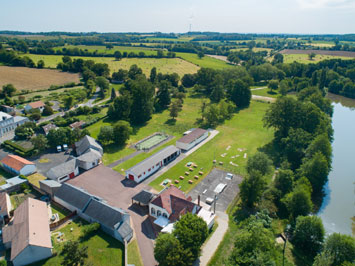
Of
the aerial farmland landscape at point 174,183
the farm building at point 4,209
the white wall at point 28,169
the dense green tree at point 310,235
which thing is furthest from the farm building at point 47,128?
the dense green tree at point 310,235

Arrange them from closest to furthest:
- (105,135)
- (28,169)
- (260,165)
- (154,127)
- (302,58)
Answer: (260,165)
(28,169)
(105,135)
(154,127)
(302,58)

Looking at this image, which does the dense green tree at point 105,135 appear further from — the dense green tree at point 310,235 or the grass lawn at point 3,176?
the dense green tree at point 310,235

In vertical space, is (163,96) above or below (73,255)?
above

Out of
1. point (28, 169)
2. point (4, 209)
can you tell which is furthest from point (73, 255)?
point (28, 169)

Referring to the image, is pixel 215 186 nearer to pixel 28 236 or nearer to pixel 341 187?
pixel 341 187

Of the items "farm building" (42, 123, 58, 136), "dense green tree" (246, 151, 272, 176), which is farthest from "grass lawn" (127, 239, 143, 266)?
"farm building" (42, 123, 58, 136)

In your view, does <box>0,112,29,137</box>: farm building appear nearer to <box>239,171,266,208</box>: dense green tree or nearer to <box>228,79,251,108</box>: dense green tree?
<box>239,171,266,208</box>: dense green tree

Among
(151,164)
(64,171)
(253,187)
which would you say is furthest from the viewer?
(151,164)
